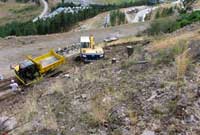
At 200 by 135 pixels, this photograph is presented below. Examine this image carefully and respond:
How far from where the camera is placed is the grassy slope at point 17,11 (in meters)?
116

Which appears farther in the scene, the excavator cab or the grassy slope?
the grassy slope

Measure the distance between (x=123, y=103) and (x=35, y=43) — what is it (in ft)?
87.1

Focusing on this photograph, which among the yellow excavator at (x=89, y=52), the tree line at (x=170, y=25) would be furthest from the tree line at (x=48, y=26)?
the yellow excavator at (x=89, y=52)

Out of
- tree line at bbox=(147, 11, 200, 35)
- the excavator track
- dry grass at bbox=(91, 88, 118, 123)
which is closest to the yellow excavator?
the excavator track

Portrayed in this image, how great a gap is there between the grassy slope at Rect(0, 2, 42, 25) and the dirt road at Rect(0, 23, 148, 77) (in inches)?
2823

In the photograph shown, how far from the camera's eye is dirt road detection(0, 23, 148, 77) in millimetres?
35188

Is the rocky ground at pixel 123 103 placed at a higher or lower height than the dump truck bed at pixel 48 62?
higher

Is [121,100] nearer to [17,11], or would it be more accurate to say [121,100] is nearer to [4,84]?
[4,84]

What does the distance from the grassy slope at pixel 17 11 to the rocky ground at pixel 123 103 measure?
9748 centimetres

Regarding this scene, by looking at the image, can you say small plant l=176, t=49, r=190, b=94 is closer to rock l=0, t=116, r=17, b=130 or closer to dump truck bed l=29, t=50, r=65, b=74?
rock l=0, t=116, r=17, b=130

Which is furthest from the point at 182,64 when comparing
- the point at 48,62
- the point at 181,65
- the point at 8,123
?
the point at 48,62

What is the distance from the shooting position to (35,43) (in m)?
39.6

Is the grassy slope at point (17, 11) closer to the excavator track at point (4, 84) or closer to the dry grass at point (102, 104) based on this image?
the excavator track at point (4, 84)

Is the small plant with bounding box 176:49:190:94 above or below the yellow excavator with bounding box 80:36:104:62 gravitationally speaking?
above
